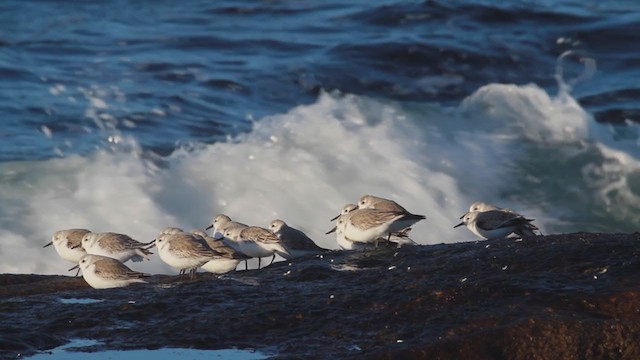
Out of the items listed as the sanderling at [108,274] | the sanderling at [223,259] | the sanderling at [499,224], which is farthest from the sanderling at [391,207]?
the sanderling at [108,274]

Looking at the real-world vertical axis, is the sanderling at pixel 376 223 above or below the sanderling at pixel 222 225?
below

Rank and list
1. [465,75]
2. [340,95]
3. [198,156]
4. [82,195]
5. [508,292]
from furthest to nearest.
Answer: [465,75]
[340,95]
[198,156]
[82,195]
[508,292]

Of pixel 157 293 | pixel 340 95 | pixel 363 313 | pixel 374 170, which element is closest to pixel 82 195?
pixel 374 170

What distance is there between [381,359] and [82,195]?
40.0ft

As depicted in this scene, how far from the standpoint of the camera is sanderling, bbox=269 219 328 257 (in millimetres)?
12240

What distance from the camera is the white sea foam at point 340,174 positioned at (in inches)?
738

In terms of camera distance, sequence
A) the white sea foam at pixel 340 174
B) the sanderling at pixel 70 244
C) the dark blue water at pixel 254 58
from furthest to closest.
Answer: the dark blue water at pixel 254 58, the white sea foam at pixel 340 174, the sanderling at pixel 70 244

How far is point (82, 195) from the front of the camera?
1923 cm

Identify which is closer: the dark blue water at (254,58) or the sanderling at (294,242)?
the sanderling at (294,242)

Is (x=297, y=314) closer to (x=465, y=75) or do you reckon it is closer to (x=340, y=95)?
(x=340, y=95)

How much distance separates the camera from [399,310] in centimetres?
854

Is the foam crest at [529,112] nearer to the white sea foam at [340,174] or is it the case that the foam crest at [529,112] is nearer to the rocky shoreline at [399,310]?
the white sea foam at [340,174]

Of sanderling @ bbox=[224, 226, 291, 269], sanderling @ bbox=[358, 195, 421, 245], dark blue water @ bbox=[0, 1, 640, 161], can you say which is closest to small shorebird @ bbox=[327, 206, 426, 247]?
sanderling @ bbox=[358, 195, 421, 245]

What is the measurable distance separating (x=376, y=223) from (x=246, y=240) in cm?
134
